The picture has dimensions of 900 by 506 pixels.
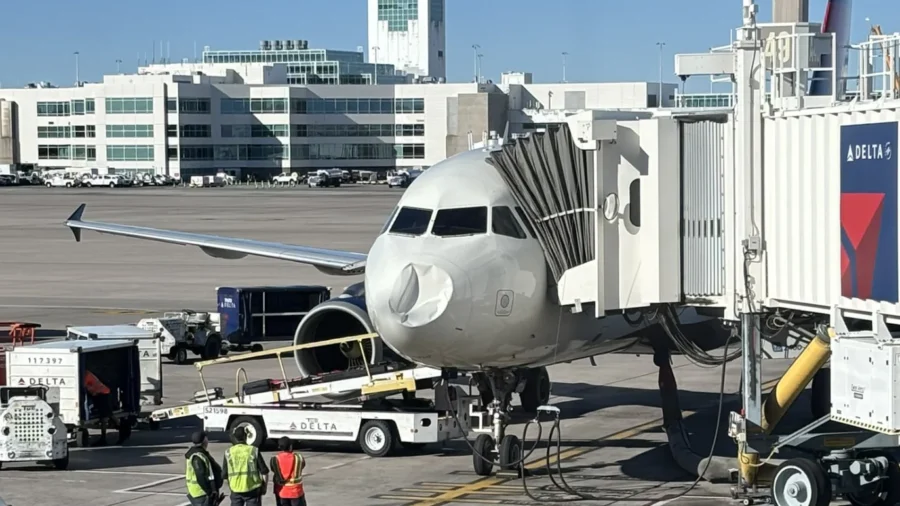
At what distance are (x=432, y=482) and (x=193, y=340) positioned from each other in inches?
699

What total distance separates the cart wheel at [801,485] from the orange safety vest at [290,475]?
19.8 ft

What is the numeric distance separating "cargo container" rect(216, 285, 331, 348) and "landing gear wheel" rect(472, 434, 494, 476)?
18.4 metres

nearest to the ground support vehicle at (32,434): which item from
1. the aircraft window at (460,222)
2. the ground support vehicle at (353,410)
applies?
the ground support vehicle at (353,410)

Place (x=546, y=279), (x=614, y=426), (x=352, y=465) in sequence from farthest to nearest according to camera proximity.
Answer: (x=614, y=426), (x=352, y=465), (x=546, y=279)

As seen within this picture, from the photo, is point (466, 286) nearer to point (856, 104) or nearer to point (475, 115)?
point (856, 104)

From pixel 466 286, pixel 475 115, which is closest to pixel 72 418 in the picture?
pixel 466 286

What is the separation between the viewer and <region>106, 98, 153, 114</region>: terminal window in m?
171

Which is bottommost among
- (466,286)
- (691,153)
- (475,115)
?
(466,286)

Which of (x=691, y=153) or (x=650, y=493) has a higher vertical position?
(x=691, y=153)

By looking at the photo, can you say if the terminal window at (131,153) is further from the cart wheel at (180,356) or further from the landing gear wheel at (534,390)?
the landing gear wheel at (534,390)

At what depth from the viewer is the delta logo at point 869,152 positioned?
667 inches

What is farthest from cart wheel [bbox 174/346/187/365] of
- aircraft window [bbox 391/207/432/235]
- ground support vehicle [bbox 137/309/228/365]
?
aircraft window [bbox 391/207/432/235]

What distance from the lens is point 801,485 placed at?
18953 mm

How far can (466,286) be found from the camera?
2052 centimetres
